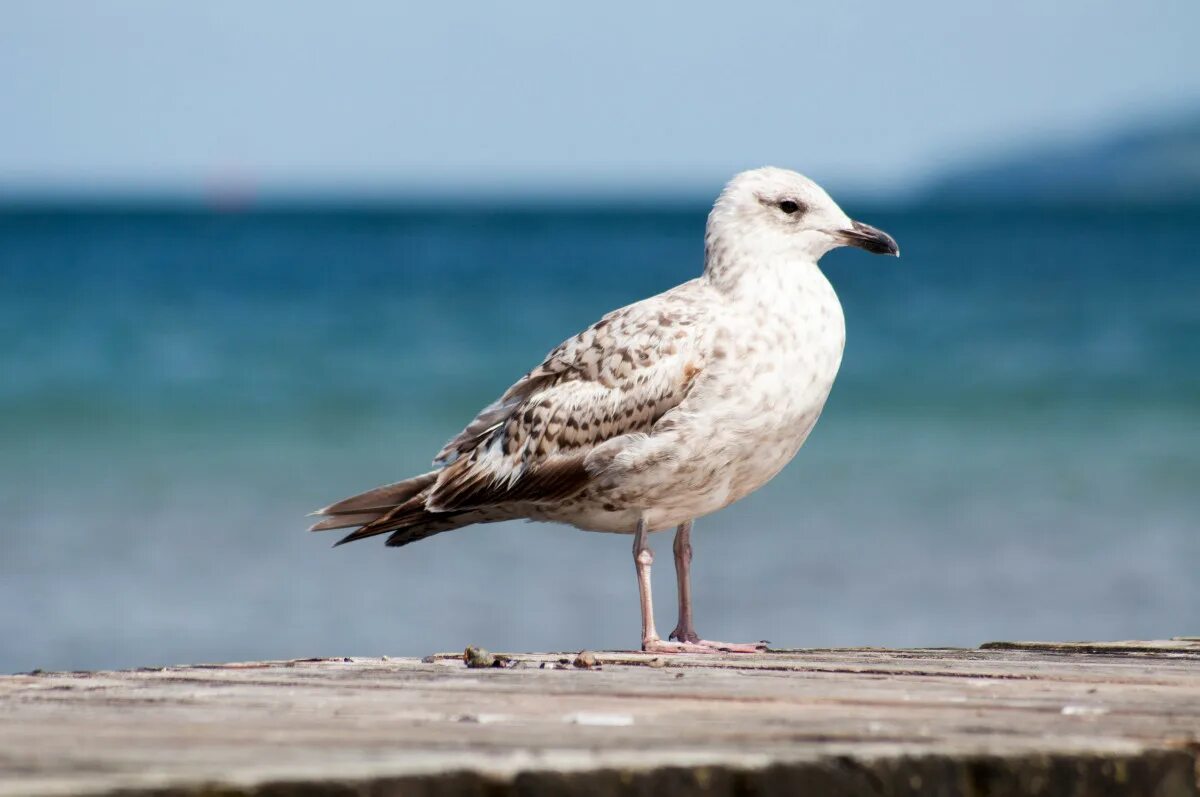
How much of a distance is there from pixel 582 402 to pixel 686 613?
637mm

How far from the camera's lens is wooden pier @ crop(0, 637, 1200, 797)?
86.7 inches

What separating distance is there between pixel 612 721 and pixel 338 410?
16971 mm

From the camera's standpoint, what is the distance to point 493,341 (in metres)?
26.5

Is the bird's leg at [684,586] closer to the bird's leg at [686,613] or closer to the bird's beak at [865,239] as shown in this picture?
the bird's leg at [686,613]

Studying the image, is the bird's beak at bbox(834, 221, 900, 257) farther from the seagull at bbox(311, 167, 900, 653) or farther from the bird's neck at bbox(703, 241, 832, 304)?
the bird's neck at bbox(703, 241, 832, 304)

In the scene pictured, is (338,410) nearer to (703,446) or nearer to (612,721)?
(703,446)

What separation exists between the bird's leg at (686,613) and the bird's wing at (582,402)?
45 centimetres

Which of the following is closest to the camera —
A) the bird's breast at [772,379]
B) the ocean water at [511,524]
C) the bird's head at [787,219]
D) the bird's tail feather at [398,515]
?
the bird's breast at [772,379]

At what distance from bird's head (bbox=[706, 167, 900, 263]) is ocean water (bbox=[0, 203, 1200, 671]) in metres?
3.72

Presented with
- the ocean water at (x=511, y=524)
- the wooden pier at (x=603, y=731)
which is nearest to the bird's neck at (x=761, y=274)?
the wooden pier at (x=603, y=731)

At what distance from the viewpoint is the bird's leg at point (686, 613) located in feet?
15.6

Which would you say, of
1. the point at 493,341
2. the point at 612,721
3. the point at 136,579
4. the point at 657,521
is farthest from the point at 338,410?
the point at 612,721

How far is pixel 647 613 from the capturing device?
16.5ft

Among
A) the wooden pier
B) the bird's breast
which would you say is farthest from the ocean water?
the wooden pier
